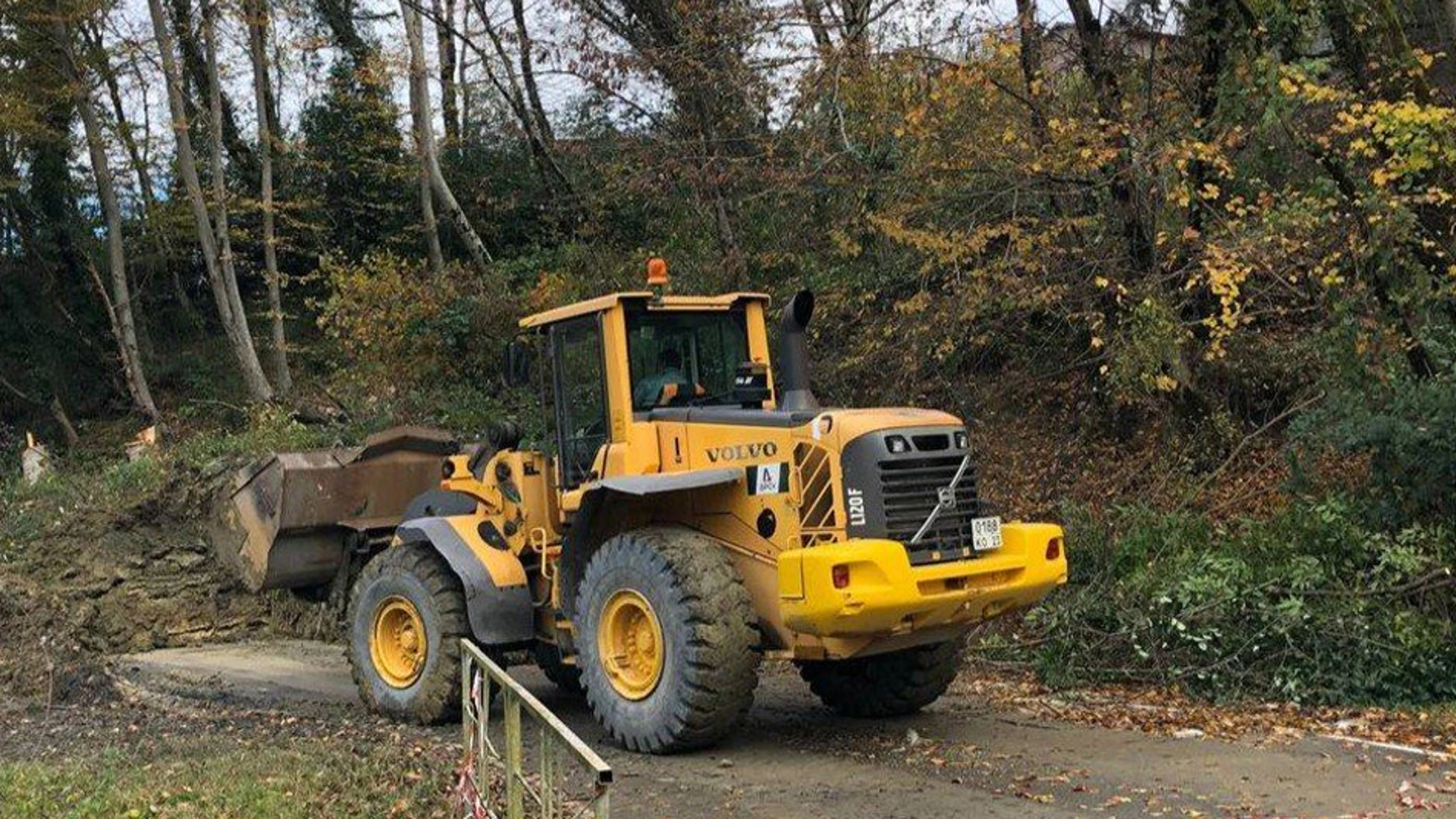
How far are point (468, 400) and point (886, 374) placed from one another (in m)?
6.44

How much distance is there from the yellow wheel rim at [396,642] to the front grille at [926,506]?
351cm

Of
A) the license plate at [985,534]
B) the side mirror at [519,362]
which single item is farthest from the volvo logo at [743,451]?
the side mirror at [519,362]

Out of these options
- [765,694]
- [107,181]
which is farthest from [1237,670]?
[107,181]

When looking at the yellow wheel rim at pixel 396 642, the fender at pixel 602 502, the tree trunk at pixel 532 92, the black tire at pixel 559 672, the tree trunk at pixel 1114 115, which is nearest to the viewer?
the fender at pixel 602 502

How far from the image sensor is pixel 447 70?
26.0 meters

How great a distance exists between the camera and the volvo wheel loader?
24.0ft

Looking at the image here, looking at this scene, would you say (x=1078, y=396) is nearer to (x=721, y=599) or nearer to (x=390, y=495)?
(x=390, y=495)

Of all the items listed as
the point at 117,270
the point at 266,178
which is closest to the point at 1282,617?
the point at 266,178

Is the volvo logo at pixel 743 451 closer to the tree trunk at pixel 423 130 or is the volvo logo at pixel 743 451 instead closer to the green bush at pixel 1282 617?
the green bush at pixel 1282 617

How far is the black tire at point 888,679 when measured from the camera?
8.61 metres

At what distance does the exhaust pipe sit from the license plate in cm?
116

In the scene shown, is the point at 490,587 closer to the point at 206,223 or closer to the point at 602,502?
the point at 602,502

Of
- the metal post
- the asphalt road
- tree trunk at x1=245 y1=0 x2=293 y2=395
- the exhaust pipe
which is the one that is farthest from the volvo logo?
tree trunk at x1=245 y1=0 x2=293 y2=395

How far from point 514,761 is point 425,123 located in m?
19.2
